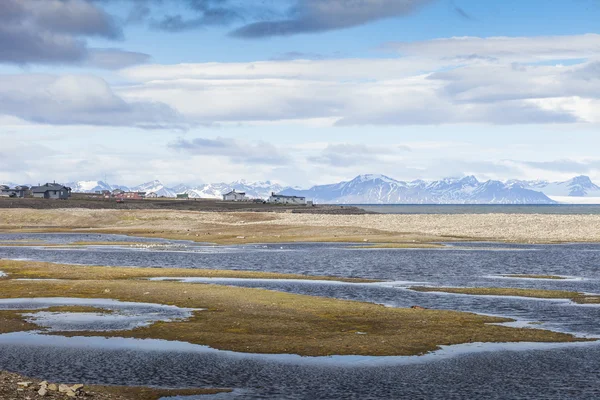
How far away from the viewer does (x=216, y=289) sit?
52.2 m

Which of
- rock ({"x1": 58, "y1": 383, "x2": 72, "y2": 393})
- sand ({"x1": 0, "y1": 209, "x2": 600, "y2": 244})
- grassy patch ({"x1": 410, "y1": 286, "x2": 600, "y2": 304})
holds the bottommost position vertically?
rock ({"x1": 58, "y1": 383, "x2": 72, "y2": 393})

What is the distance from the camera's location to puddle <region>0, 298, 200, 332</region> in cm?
3791

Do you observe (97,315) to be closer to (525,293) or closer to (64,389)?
(64,389)

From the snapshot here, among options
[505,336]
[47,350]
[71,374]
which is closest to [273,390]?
[71,374]

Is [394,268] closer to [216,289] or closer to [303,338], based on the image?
[216,289]

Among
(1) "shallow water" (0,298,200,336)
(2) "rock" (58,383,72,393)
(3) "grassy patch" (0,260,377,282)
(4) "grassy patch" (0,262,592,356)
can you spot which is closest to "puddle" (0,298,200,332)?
(1) "shallow water" (0,298,200,336)

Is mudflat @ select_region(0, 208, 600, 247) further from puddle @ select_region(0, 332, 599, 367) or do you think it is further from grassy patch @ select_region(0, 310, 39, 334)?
puddle @ select_region(0, 332, 599, 367)

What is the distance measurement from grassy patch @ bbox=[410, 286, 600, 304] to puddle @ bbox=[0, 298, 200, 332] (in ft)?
63.9

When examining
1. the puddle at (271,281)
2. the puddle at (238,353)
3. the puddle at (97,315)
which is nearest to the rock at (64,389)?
the puddle at (238,353)

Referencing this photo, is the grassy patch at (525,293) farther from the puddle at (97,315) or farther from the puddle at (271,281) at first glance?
the puddle at (97,315)

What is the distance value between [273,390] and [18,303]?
2487cm

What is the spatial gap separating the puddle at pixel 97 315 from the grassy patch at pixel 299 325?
1.15m

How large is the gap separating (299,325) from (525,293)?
66.6 feet

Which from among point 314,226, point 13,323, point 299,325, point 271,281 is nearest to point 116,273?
point 271,281
